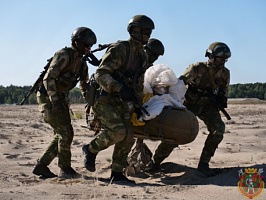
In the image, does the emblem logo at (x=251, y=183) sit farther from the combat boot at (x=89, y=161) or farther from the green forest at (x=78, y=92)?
the green forest at (x=78, y=92)

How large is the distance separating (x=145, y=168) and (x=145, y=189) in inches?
69.7

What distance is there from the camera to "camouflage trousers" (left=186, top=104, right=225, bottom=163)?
649 cm

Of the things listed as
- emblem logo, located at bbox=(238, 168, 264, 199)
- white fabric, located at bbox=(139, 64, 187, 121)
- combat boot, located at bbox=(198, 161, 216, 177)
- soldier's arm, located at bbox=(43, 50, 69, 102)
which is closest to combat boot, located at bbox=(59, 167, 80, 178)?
soldier's arm, located at bbox=(43, 50, 69, 102)

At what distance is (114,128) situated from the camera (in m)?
5.45

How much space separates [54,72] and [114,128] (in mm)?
1268

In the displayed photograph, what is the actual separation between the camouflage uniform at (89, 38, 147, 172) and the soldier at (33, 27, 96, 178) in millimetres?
627

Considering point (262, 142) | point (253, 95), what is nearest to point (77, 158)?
point (262, 142)

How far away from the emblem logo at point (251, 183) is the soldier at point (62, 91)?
2.50 m

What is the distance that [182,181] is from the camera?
19.1 feet

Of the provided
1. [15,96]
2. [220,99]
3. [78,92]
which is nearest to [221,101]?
[220,99]

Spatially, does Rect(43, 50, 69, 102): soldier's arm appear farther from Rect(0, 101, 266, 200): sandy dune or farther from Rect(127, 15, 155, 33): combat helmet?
Rect(0, 101, 266, 200): sandy dune

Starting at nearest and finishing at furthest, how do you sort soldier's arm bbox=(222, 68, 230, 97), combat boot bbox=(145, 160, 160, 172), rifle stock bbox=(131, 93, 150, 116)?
rifle stock bbox=(131, 93, 150, 116) < combat boot bbox=(145, 160, 160, 172) < soldier's arm bbox=(222, 68, 230, 97)

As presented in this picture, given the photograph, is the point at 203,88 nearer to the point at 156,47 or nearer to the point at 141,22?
the point at 156,47

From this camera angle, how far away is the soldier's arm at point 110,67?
5.40 meters
